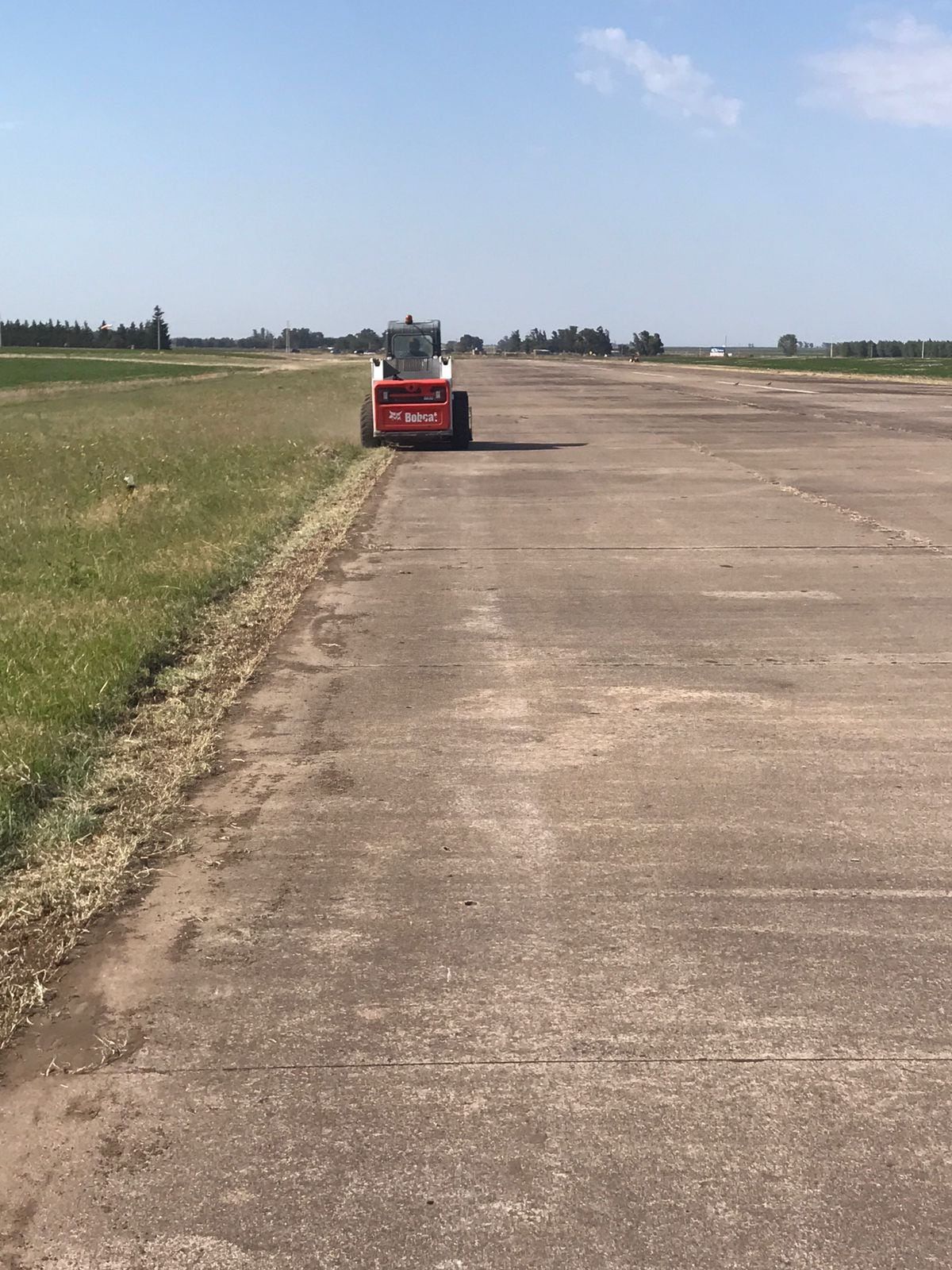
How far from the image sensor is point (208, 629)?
9359 mm

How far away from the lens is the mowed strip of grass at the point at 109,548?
670 centimetres

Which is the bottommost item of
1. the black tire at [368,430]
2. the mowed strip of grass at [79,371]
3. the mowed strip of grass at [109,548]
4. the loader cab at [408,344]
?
the mowed strip of grass at [109,548]

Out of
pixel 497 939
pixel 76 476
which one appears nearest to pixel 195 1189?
pixel 497 939

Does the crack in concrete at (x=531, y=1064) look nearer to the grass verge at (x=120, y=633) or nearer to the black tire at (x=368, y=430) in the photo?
the grass verge at (x=120, y=633)

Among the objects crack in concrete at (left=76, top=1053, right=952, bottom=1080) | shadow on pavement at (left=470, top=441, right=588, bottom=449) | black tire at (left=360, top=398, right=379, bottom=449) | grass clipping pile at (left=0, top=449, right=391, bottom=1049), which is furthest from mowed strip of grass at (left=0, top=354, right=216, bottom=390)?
crack in concrete at (left=76, top=1053, right=952, bottom=1080)

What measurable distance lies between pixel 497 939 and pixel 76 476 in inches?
658

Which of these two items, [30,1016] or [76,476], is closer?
[30,1016]

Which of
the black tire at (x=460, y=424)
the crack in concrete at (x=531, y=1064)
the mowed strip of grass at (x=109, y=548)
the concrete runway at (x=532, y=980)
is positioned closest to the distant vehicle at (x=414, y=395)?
the black tire at (x=460, y=424)

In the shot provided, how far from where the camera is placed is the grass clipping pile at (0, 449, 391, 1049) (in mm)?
4438

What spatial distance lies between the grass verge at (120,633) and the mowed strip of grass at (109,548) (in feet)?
0.07

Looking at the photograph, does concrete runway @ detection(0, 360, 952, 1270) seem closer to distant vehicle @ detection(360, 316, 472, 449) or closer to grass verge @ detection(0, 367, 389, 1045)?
grass verge @ detection(0, 367, 389, 1045)

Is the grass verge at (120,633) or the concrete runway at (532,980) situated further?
the grass verge at (120,633)

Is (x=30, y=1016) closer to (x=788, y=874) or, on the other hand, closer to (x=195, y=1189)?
(x=195, y=1189)

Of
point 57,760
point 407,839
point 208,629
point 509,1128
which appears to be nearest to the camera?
point 509,1128
